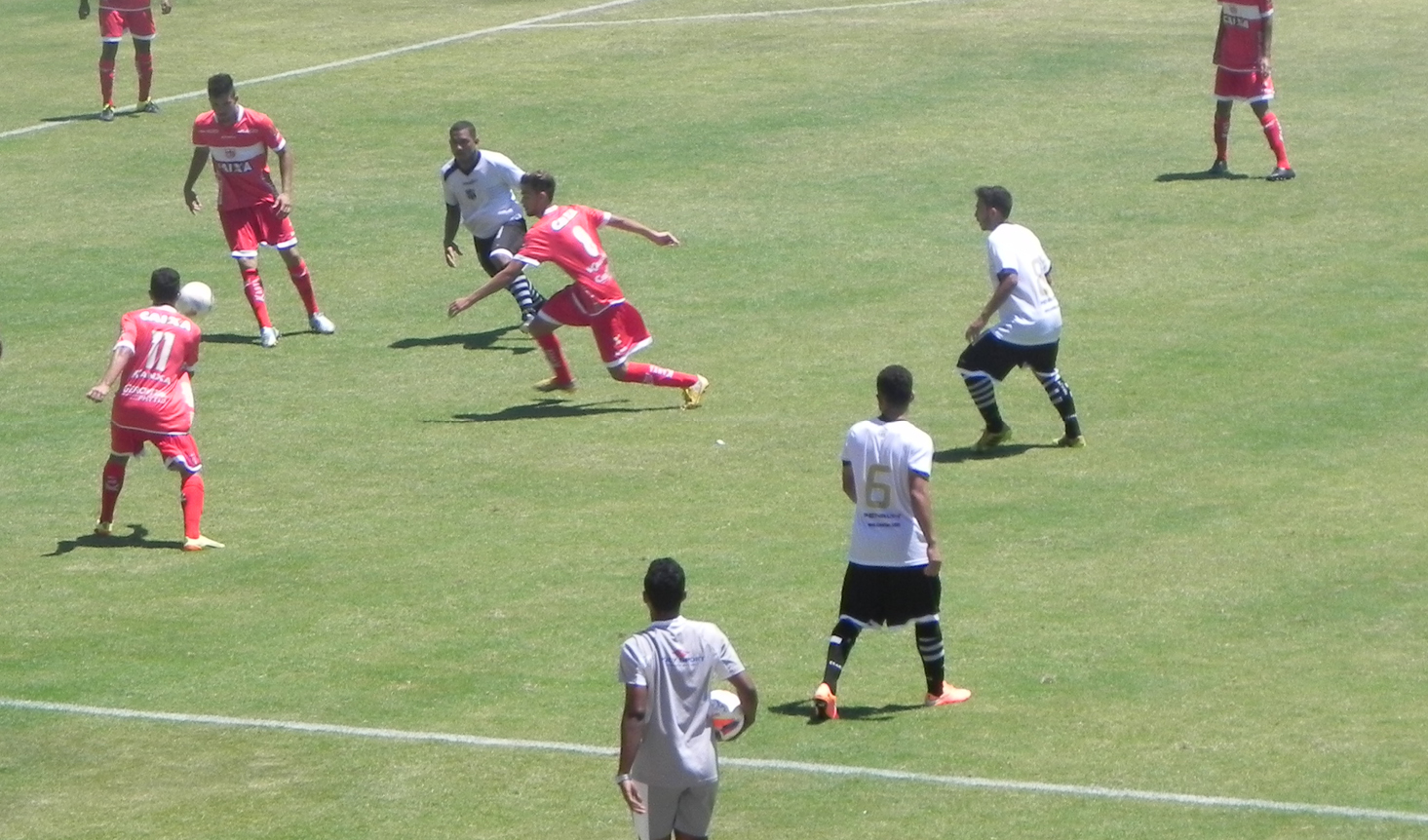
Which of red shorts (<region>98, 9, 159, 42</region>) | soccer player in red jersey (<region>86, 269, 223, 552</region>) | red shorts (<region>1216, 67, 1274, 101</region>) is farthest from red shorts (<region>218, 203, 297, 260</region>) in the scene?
red shorts (<region>1216, 67, 1274, 101</region>)

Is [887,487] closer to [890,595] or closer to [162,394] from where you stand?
Result: [890,595]

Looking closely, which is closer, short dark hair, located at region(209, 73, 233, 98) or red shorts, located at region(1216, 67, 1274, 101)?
short dark hair, located at region(209, 73, 233, 98)

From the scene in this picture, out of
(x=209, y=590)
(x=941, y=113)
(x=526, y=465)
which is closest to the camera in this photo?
(x=209, y=590)

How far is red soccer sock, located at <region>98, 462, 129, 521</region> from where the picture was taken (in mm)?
15688

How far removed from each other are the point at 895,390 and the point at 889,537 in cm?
78

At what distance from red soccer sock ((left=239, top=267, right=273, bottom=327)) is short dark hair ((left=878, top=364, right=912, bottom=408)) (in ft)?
36.8

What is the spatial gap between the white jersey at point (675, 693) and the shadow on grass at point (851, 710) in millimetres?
3021

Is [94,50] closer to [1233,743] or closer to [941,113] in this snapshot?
[941,113]

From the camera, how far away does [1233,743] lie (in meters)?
11.6

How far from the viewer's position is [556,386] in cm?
1981

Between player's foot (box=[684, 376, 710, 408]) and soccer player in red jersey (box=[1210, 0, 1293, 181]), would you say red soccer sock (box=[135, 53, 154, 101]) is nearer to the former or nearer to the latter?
soccer player in red jersey (box=[1210, 0, 1293, 181])

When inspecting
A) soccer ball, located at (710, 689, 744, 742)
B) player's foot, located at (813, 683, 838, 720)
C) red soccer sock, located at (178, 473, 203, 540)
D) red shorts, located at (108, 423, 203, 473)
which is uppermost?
soccer ball, located at (710, 689, 744, 742)

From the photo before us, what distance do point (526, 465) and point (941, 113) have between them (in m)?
14.3

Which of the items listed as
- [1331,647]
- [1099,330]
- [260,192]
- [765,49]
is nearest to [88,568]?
[260,192]
